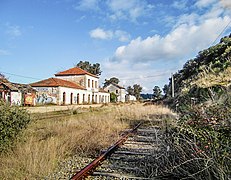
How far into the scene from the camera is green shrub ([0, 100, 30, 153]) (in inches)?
247

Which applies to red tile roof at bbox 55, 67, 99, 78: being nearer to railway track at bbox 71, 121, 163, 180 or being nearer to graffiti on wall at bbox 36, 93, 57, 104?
graffiti on wall at bbox 36, 93, 57, 104

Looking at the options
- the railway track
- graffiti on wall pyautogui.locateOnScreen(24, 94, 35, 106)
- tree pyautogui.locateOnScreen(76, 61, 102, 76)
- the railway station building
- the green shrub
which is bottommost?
the railway track

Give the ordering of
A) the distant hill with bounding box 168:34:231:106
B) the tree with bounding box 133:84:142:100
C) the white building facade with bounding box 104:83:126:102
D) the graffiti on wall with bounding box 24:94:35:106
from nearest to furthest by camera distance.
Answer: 1. the distant hill with bounding box 168:34:231:106
2. the graffiti on wall with bounding box 24:94:35:106
3. the white building facade with bounding box 104:83:126:102
4. the tree with bounding box 133:84:142:100

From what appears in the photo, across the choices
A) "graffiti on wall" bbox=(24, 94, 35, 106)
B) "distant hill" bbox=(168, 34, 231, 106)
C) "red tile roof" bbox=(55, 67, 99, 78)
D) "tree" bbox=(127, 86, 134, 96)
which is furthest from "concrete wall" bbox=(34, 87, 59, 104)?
"tree" bbox=(127, 86, 134, 96)

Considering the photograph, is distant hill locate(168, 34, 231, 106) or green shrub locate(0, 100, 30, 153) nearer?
green shrub locate(0, 100, 30, 153)

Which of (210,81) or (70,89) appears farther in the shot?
(70,89)

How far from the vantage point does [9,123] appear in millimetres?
6496

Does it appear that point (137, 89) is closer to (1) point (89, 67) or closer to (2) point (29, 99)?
(1) point (89, 67)

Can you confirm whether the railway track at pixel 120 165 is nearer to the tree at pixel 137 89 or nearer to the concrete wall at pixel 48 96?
the concrete wall at pixel 48 96

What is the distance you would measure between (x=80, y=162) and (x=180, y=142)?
2.54 meters

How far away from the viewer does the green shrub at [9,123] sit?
6262mm

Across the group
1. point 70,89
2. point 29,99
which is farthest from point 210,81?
point 70,89

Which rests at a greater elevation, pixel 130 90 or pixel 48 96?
pixel 130 90

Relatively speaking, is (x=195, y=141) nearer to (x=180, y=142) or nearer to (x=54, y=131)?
(x=180, y=142)
